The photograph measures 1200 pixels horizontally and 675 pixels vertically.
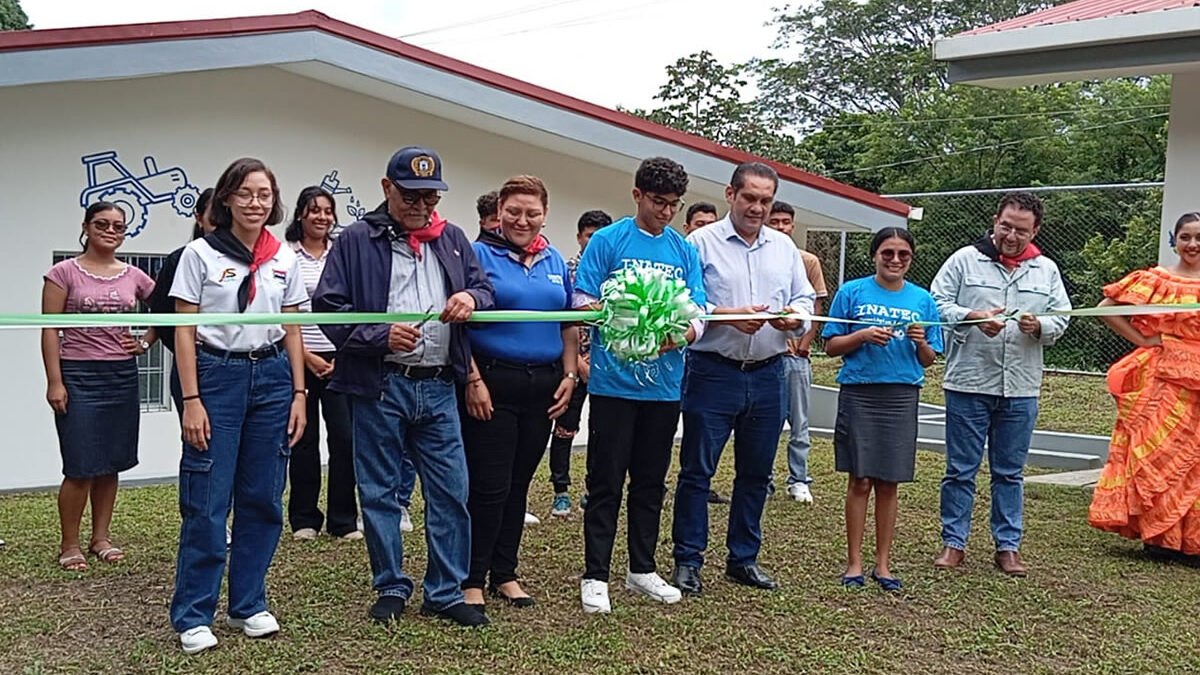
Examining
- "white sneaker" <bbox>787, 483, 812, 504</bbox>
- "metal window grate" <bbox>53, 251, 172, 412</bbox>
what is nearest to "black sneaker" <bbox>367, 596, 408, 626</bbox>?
"white sneaker" <bbox>787, 483, 812, 504</bbox>

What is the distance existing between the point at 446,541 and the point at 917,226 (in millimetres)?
10526

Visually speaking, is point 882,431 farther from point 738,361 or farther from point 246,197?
point 246,197

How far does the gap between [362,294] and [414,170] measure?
534 mm

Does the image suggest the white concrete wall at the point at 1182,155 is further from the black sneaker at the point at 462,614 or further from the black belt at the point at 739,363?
the black sneaker at the point at 462,614

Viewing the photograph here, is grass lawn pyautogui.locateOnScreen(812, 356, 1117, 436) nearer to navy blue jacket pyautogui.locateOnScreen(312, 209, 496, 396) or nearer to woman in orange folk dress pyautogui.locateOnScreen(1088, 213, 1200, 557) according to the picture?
woman in orange folk dress pyautogui.locateOnScreen(1088, 213, 1200, 557)

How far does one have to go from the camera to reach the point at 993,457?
634 cm

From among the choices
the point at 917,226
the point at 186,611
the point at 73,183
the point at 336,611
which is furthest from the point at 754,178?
the point at 917,226

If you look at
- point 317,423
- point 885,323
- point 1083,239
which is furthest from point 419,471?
point 1083,239

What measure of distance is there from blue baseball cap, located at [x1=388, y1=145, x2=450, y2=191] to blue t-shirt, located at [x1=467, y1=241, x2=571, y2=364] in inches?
17.2

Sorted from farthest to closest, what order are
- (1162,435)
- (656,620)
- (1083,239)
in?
(1083,239)
(1162,435)
(656,620)

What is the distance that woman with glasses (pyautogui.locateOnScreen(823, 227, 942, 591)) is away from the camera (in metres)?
5.63

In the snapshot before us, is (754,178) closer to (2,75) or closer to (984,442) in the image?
(984,442)

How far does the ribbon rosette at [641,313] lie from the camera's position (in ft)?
16.1

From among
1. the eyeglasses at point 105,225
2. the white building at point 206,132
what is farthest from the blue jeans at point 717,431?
the white building at point 206,132
